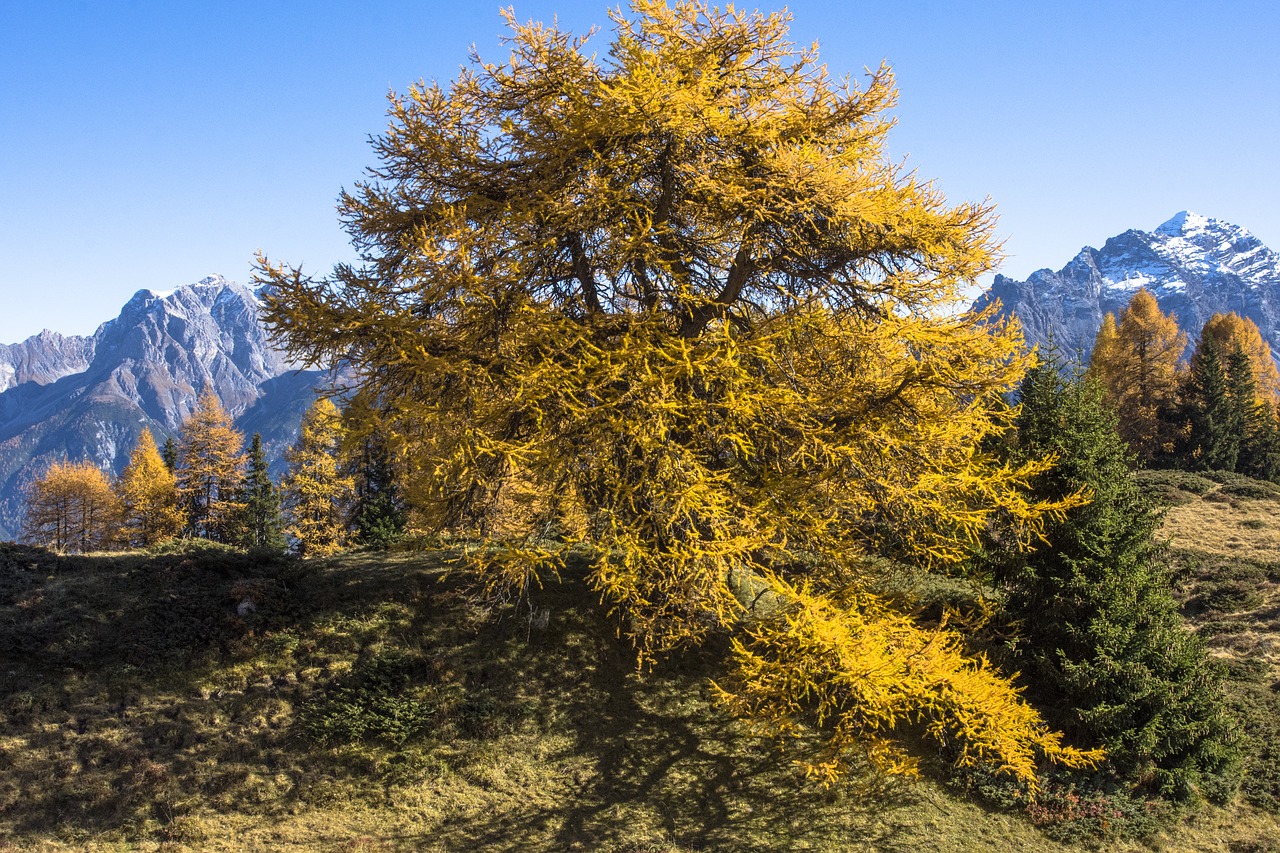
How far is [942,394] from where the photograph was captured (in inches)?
467

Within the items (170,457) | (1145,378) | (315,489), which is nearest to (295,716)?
(315,489)

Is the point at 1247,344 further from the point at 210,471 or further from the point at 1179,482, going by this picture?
the point at 210,471

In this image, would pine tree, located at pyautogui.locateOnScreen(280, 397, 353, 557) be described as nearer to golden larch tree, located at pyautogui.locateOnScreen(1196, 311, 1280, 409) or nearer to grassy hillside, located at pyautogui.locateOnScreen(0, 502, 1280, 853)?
grassy hillside, located at pyautogui.locateOnScreen(0, 502, 1280, 853)

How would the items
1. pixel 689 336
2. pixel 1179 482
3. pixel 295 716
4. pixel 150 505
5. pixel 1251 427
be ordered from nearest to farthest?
pixel 295 716, pixel 689 336, pixel 1179 482, pixel 150 505, pixel 1251 427

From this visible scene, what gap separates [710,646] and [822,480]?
14.0 ft

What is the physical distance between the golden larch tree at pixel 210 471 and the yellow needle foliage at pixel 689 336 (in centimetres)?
2841

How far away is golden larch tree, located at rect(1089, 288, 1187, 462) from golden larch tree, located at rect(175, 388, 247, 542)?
42078 millimetres

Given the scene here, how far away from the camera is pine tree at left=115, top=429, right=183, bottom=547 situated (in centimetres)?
3634

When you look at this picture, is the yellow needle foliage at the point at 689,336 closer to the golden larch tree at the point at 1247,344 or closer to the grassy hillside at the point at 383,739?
the grassy hillside at the point at 383,739

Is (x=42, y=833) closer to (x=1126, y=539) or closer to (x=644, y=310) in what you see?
(x=644, y=310)

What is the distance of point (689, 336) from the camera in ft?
41.5

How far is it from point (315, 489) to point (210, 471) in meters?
7.80

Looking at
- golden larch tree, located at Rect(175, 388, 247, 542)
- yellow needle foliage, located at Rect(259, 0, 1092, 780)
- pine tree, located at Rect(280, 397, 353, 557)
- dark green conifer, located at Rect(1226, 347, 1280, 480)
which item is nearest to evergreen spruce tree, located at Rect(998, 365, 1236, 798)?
yellow needle foliage, located at Rect(259, 0, 1092, 780)

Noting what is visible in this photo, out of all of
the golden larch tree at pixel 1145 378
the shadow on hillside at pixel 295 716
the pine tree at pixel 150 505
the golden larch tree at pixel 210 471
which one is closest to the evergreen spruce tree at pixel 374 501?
the golden larch tree at pixel 210 471
